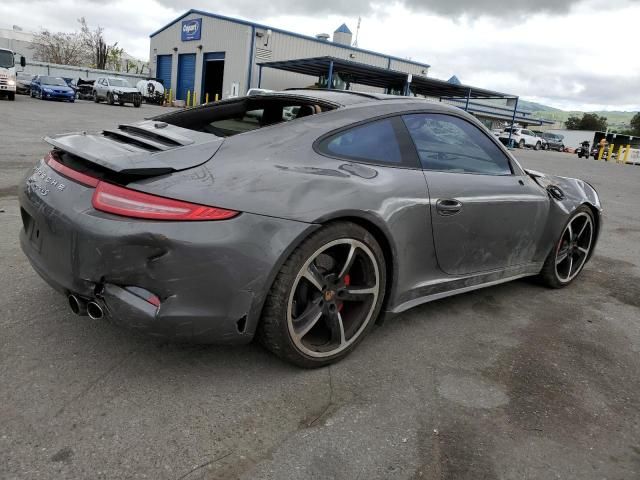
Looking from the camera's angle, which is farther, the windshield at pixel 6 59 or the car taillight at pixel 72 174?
the windshield at pixel 6 59

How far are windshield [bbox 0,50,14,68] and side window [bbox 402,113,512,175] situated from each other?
26.0m

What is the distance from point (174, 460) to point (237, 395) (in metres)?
0.48

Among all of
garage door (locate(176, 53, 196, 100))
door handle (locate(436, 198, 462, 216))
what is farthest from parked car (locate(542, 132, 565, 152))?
door handle (locate(436, 198, 462, 216))

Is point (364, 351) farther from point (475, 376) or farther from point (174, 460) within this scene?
point (174, 460)

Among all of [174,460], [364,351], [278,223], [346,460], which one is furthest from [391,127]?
[174,460]

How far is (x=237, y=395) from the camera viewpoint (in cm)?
232

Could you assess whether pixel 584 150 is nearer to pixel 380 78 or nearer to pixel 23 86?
pixel 380 78

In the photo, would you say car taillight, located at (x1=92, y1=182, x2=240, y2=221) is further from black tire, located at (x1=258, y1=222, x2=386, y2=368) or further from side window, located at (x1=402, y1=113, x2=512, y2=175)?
side window, located at (x1=402, y1=113, x2=512, y2=175)

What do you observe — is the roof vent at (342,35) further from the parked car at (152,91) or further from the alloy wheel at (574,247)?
the alloy wheel at (574,247)

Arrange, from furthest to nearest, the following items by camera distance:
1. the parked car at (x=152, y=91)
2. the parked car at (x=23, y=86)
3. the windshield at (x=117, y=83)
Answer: the parked car at (x=152, y=91)
the parked car at (x=23, y=86)
the windshield at (x=117, y=83)

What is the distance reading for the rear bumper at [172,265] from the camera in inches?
80.9

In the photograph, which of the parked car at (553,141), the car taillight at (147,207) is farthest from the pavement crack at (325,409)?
the parked car at (553,141)

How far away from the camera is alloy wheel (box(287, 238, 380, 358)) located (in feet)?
8.04

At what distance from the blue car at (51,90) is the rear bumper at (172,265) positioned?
2984 cm
